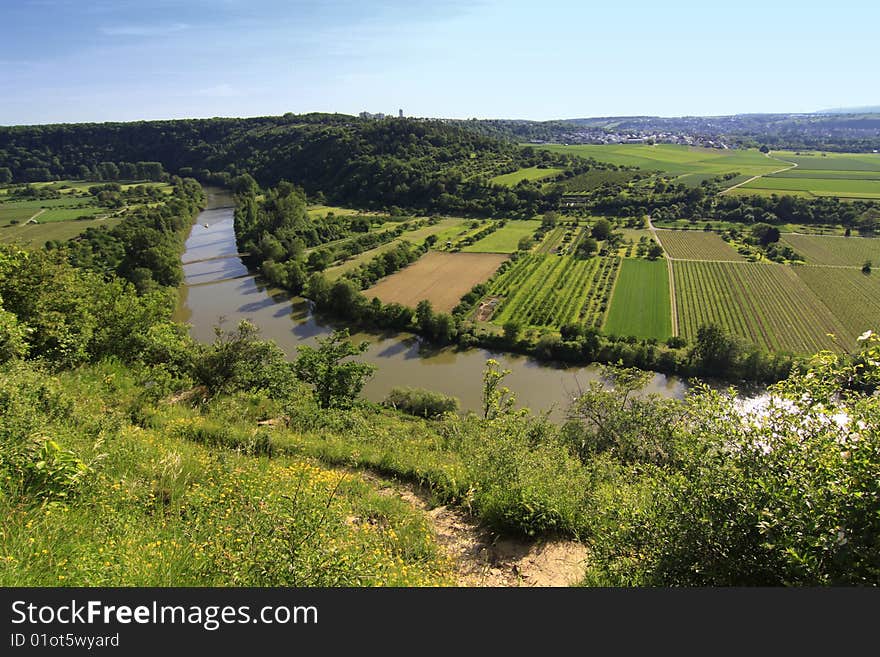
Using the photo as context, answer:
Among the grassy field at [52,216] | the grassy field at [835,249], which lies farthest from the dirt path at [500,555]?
the grassy field at [52,216]

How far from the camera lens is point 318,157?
440 feet

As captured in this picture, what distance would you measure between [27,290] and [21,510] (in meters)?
14.6

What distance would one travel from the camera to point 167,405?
1321cm

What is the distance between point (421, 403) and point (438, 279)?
3175 cm

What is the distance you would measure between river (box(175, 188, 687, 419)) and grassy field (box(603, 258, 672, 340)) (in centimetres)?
771

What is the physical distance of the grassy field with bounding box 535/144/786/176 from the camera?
144625 millimetres

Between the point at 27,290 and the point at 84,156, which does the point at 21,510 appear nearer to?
the point at 27,290

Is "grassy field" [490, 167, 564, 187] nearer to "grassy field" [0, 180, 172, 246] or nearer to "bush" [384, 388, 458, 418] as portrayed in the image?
"grassy field" [0, 180, 172, 246]

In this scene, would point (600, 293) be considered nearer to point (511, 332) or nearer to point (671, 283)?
point (671, 283)

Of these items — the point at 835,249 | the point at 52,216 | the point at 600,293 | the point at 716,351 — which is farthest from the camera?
the point at 52,216

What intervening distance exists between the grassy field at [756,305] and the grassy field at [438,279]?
24.1 meters

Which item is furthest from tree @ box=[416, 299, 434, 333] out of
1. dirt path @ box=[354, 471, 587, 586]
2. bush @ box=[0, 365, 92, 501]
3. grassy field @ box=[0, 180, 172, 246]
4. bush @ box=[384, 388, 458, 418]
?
grassy field @ box=[0, 180, 172, 246]

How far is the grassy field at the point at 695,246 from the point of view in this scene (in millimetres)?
68881

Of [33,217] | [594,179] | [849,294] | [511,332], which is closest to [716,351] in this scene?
[511,332]
